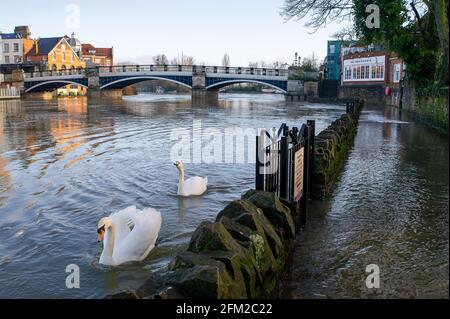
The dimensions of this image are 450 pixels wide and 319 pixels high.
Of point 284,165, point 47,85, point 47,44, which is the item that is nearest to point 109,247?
point 284,165

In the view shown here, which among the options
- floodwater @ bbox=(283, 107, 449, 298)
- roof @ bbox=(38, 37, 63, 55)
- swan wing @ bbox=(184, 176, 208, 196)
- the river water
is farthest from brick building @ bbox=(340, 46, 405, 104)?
roof @ bbox=(38, 37, 63, 55)

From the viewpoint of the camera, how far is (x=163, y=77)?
7069 centimetres

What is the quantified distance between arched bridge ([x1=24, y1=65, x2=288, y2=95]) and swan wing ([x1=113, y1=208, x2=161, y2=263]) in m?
60.2

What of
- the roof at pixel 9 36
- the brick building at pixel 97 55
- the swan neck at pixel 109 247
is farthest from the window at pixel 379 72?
the brick building at pixel 97 55

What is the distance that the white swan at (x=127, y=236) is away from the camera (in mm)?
6090

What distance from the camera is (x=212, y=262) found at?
3.57 metres

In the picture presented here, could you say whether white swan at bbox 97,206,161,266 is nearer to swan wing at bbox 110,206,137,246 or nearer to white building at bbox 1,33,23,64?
swan wing at bbox 110,206,137,246

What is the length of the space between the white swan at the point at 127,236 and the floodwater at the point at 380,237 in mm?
1985

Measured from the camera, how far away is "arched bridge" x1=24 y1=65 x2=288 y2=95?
6925 centimetres

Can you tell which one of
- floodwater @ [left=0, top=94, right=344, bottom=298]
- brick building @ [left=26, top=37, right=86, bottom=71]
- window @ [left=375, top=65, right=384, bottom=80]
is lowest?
floodwater @ [left=0, top=94, right=344, bottom=298]

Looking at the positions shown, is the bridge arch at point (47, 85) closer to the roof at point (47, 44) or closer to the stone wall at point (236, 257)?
the roof at point (47, 44)

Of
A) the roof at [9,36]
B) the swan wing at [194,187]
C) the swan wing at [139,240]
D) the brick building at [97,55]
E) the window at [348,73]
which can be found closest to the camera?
the swan wing at [139,240]
